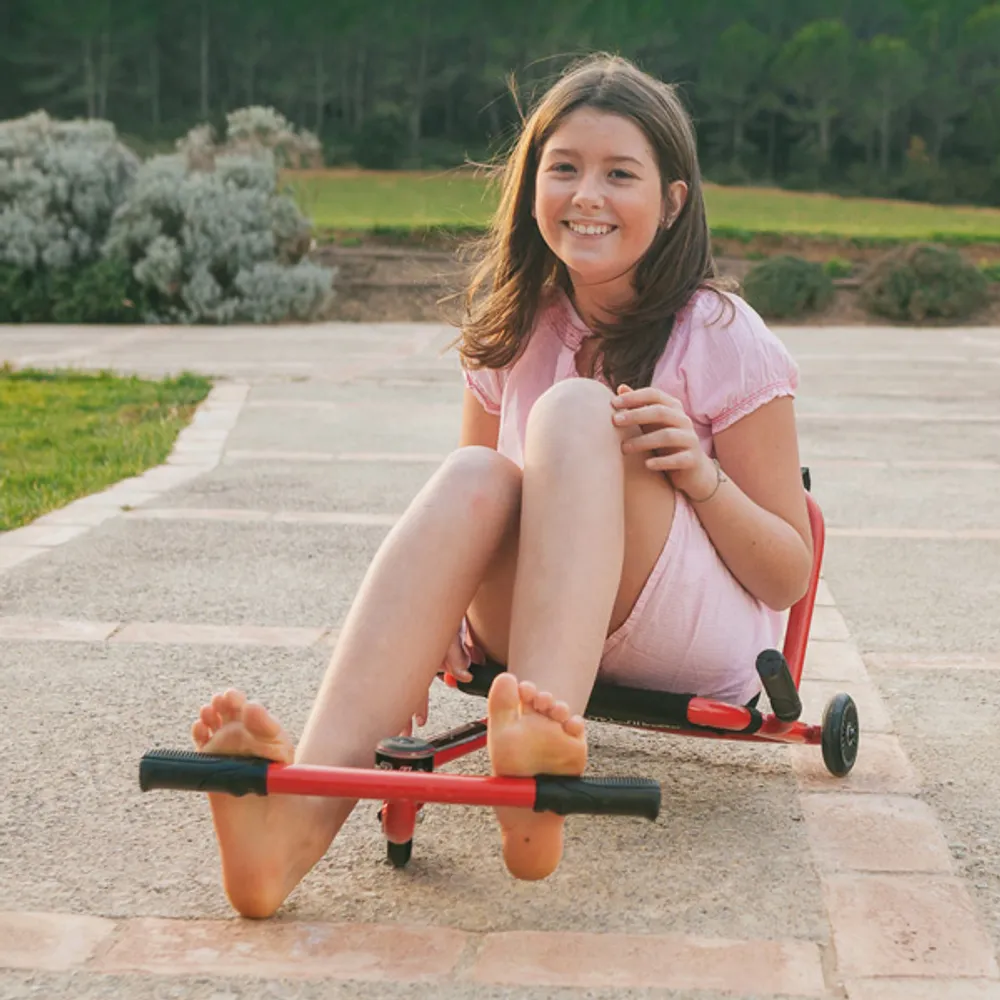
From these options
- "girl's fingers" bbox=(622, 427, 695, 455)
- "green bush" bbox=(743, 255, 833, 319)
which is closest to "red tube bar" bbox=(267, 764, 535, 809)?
"girl's fingers" bbox=(622, 427, 695, 455)

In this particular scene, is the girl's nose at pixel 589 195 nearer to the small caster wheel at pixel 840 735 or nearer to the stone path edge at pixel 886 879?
the small caster wheel at pixel 840 735

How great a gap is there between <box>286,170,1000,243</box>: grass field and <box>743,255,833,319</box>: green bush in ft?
9.11

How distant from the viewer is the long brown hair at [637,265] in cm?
233

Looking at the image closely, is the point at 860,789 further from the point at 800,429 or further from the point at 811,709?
the point at 800,429

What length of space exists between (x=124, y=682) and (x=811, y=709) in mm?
1280

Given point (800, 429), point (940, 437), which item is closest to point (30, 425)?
point (800, 429)

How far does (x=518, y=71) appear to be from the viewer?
23469 mm

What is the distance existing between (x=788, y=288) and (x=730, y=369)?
11.9 meters

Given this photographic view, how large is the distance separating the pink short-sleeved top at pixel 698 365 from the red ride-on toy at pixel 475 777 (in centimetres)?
38

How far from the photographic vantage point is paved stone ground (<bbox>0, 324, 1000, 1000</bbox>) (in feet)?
5.65

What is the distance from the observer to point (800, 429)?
6.83 meters

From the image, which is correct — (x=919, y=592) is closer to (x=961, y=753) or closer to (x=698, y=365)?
(x=961, y=753)

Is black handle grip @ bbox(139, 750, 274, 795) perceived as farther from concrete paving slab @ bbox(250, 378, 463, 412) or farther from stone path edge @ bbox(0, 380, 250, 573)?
concrete paving slab @ bbox(250, 378, 463, 412)

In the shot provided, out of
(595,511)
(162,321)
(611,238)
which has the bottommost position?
(162,321)
